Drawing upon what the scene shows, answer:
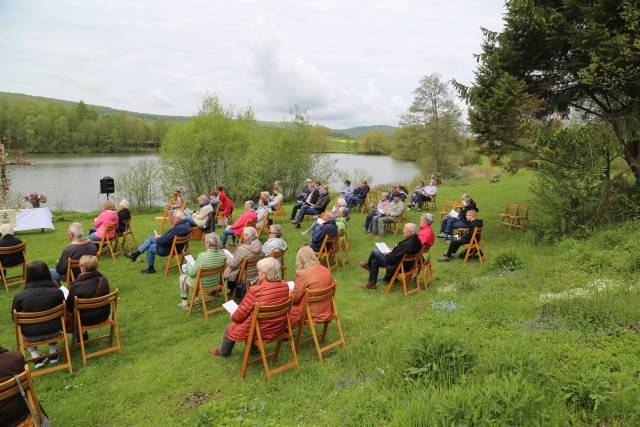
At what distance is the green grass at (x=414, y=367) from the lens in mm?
2711

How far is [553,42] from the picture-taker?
865 centimetres

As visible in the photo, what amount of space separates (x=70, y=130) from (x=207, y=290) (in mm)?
55589

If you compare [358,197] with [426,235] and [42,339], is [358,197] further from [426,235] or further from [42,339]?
[42,339]

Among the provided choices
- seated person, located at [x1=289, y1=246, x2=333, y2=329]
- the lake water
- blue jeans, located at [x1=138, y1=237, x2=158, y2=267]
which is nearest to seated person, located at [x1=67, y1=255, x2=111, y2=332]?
seated person, located at [x1=289, y1=246, x2=333, y2=329]

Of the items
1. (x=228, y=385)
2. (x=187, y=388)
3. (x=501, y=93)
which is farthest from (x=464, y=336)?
(x=501, y=93)

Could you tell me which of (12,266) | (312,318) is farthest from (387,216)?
(12,266)

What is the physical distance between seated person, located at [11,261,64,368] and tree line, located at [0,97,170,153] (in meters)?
41.8

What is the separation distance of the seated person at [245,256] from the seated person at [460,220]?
5510mm

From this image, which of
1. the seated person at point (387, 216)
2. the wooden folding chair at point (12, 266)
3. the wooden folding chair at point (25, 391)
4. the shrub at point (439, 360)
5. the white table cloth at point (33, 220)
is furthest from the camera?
the white table cloth at point (33, 220)

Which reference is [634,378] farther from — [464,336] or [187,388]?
[187,388]

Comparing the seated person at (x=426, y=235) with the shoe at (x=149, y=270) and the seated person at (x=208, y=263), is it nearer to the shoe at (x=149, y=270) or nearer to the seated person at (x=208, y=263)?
the seated person at (x=208, y=263)

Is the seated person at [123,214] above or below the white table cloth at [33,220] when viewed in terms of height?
above

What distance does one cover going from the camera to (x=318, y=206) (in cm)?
1160

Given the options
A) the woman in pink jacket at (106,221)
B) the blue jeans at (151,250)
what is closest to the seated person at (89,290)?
the blue jeans at (151,250)
